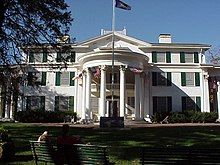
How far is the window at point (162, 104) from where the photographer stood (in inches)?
1475

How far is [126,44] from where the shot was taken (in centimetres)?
3903

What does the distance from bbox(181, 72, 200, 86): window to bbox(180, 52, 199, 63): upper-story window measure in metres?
1.62

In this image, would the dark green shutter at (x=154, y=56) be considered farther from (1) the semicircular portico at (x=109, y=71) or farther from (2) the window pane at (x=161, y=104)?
(2) the window pane at (x=161, y=104)

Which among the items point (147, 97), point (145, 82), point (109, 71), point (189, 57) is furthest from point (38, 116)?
point (189, 57)

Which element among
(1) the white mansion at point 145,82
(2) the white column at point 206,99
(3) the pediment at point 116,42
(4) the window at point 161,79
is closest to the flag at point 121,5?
(1) the white mansion at point 145,82

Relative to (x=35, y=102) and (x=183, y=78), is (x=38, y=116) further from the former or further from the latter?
(x=183, y=78)

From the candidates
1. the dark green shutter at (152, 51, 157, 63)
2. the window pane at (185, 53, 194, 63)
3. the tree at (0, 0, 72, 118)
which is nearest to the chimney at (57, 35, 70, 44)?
the tree at (0, 0, 72, 118)

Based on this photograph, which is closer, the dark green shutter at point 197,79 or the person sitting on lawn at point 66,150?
the person sitting on lawn at point 66,150

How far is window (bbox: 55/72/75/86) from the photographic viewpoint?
1491 inches

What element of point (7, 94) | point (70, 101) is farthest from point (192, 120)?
point (7, 94)

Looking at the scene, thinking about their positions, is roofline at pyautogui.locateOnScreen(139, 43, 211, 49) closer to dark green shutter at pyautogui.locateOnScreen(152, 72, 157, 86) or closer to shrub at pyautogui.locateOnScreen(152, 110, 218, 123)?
dark green shutter at pyautogui.locateOnScreen(152, 72, 157, 86)

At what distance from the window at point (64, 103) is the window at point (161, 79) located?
31.3 feet

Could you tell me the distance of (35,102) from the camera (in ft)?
124

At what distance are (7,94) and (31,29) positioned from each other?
13.9 feet
